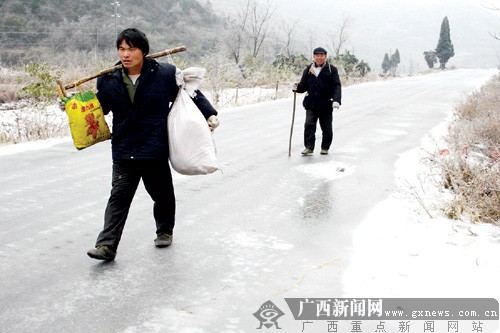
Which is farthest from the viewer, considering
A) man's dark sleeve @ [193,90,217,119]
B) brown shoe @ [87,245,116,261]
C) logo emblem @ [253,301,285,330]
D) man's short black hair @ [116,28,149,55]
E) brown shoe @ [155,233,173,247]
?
brown shoe @ [155,233,173,247]

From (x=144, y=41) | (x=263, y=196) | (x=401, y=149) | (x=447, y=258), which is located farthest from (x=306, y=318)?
(x=401, y=149)

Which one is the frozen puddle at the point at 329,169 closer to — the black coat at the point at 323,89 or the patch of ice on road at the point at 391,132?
the black coat at the point at 323,89

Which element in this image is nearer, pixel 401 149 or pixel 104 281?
pixel 104 281

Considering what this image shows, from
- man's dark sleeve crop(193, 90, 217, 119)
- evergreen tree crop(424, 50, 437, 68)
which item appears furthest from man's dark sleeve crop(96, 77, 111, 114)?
evergreen tree crop(424, 50, 437, 68)

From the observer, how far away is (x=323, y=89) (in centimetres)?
892

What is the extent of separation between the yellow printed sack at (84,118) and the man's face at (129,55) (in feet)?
1.47

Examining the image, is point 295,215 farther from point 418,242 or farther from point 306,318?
point 306,318

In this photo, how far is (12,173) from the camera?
7.28m

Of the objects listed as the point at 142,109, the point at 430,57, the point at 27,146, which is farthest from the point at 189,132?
the point at 430,57

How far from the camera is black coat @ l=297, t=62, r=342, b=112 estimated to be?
8.91 meters

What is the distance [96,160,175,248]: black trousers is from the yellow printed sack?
30 centimetres

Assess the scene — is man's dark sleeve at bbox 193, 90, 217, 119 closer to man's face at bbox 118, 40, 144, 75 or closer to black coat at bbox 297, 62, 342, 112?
man's face at bbox 118, 40, 144, 75

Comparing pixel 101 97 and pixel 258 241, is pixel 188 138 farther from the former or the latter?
pixel 258 241

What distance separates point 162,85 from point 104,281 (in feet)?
5.14
